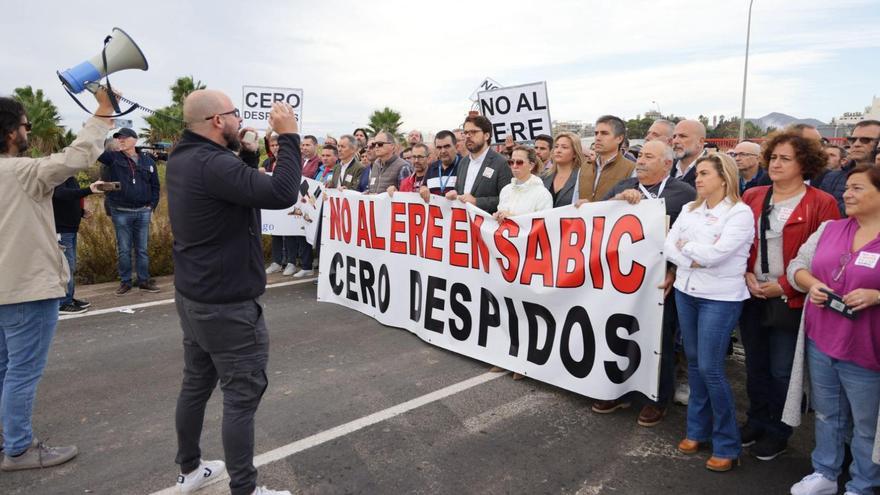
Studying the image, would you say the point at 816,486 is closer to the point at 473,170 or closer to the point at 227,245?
the point at 227,245

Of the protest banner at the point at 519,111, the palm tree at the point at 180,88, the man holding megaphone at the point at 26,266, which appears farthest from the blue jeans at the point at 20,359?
the palm tree at the point at 180,88

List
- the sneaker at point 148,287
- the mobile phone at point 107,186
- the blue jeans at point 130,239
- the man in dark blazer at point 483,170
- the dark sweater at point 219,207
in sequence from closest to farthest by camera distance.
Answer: the dark sweater at point 219,207, the mobile phone at point 107,186, the man in dark blazer at point 483,170, the blue jeans at point 130,239, the sneaker at point 148,287

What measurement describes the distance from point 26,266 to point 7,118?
0.88 m

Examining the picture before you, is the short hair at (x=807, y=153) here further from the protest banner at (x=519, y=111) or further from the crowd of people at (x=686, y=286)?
the protest banner at (x=519, y=111)

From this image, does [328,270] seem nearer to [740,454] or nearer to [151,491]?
[151,491]

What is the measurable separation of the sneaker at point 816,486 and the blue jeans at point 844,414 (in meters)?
0.03

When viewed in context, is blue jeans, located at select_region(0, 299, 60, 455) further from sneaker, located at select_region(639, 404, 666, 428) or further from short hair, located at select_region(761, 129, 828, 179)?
short hair, located at select_region(761, 129, 828, 179)

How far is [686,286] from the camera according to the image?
11.9ft

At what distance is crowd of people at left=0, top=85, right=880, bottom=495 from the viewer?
2.92m

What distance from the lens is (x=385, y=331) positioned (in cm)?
632

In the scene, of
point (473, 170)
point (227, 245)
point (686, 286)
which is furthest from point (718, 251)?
point (473, 170)

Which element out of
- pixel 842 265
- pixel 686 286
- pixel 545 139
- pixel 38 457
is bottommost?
pixel 38 457

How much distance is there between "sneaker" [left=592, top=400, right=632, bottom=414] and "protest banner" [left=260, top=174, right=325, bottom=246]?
5.53m

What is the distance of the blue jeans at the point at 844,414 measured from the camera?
3.05 m
